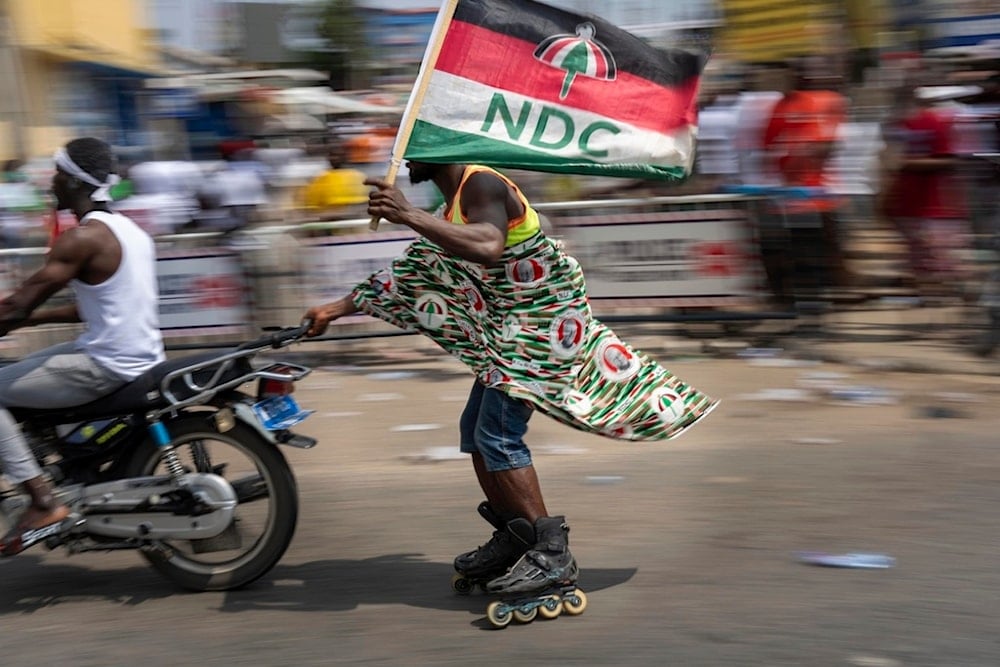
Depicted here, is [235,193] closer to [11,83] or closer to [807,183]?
[807,183]

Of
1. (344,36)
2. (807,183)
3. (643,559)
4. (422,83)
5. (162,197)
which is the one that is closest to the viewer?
(422,83)

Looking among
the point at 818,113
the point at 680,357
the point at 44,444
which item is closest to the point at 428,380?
the point at 680,357

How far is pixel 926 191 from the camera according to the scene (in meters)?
8.66

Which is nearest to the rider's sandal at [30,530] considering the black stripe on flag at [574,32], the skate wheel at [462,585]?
the skate wheel at [462,585]

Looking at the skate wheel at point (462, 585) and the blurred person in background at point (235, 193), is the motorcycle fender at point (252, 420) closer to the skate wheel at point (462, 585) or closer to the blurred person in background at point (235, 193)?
the skate wheel at point (462, 585)

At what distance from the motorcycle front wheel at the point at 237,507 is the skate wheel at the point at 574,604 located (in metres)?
1.07

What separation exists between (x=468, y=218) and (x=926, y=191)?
555 cm

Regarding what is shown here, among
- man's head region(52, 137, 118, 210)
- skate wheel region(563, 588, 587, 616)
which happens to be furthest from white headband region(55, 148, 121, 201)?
skate wheel region(563, 588, 587, 616)

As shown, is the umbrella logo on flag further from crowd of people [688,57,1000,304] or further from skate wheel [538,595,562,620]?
crowd of people [688,57,1000,304]

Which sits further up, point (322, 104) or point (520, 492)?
point (322, 104)

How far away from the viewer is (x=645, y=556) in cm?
488

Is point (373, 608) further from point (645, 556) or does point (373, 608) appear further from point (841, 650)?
point (841, 650)

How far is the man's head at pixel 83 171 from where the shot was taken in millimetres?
4480

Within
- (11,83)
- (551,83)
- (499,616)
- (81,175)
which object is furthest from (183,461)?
(11,83)
